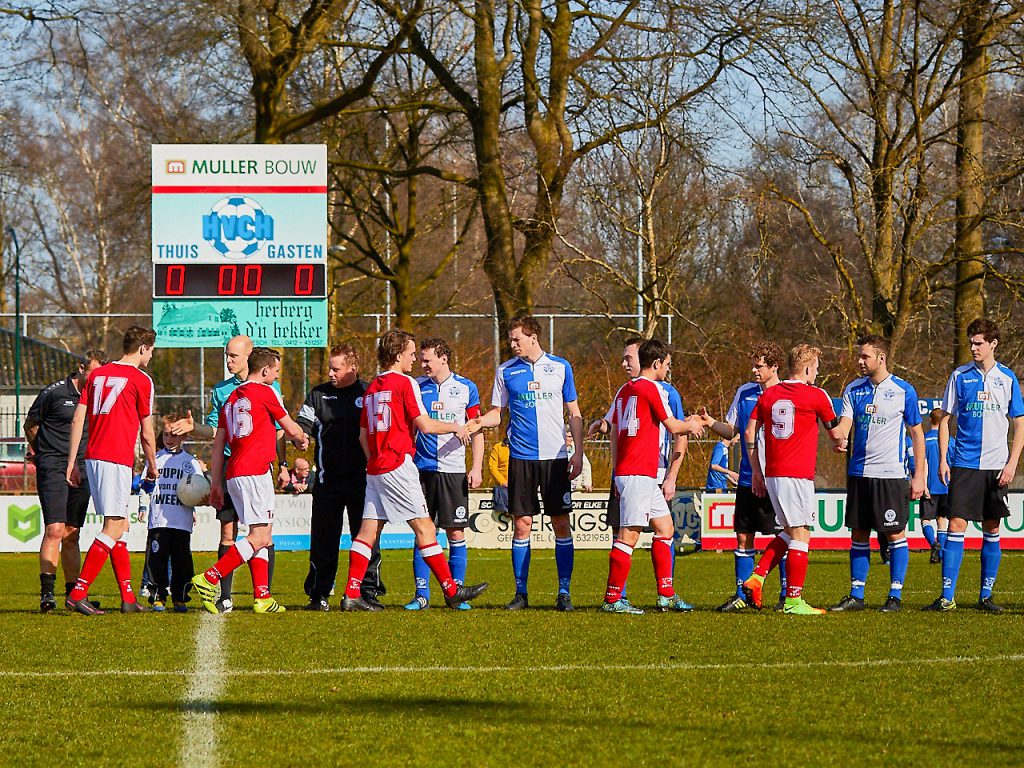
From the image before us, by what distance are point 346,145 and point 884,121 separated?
13.7 metres

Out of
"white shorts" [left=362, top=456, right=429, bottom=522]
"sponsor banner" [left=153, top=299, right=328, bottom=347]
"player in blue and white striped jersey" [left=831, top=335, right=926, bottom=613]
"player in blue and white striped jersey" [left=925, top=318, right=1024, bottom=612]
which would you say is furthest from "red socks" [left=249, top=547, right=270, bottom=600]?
"sponsor banner" [left=153, top=299, right=328, bottom=347]

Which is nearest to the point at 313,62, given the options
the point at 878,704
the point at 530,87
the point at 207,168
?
the point at 530,87

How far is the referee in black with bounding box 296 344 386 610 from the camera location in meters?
11.4

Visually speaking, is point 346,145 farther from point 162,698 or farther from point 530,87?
point 162,698

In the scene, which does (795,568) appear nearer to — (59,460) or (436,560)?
(436,560)

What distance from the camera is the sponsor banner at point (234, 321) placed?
19625 mm

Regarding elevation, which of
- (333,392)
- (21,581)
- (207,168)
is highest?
(207,168)

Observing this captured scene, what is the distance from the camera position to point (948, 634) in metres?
9.34

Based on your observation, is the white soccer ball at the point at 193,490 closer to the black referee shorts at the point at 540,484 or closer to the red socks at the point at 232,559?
the red socks at the point at 232,559

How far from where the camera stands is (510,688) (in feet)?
24.0

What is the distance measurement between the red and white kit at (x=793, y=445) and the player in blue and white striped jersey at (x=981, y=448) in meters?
1.19

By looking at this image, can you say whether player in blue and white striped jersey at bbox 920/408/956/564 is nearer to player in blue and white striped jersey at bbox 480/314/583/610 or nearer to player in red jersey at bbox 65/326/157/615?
player in blue and white striped jersey at bbox 480/314/583/610

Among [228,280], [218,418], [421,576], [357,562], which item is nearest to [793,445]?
[421,576]

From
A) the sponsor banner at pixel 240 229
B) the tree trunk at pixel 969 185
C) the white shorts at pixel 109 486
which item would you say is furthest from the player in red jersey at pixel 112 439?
the tree trunk at pixel 969 185
